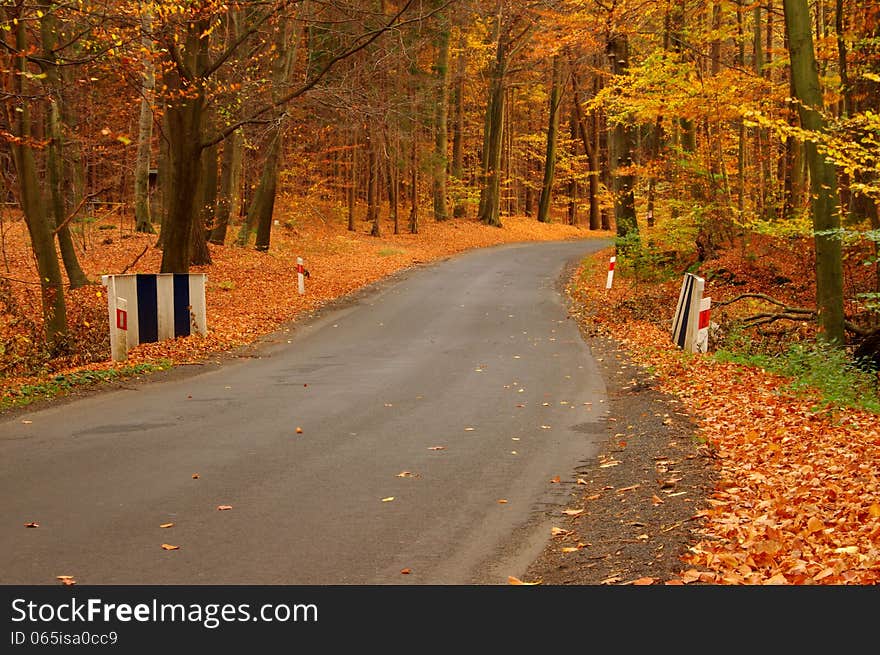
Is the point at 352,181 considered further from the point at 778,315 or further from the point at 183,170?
the point at 778,315

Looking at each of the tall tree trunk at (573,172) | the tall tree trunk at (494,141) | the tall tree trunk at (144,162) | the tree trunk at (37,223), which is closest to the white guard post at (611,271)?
the tall tree trunk at (144,162)

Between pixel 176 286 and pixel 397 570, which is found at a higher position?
pixel 176 286

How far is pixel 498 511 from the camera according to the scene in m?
7.09

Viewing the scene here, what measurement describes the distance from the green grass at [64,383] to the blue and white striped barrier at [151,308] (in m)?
1.38

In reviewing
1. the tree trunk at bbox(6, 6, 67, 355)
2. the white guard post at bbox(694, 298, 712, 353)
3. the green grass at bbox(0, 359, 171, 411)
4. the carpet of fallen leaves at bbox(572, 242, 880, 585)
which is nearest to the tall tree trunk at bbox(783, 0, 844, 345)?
the white guard post at bbox(694, 298, 712, 353)

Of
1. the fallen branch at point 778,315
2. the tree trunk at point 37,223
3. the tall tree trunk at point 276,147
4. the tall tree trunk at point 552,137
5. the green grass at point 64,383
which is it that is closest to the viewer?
the green grass at point 64,383

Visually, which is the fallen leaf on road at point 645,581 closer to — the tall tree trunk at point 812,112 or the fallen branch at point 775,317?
the tall tree trunk at point 812,112

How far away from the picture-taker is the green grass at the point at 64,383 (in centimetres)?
1125

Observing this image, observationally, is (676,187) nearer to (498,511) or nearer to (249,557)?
(498,511)

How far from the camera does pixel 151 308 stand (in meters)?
16.2

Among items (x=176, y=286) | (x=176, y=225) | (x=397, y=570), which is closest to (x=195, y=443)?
(x=397, y=570)

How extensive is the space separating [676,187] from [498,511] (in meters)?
18.6

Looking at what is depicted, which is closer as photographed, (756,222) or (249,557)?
(249,557)

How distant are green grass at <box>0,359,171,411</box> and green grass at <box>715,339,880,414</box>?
357 inches
